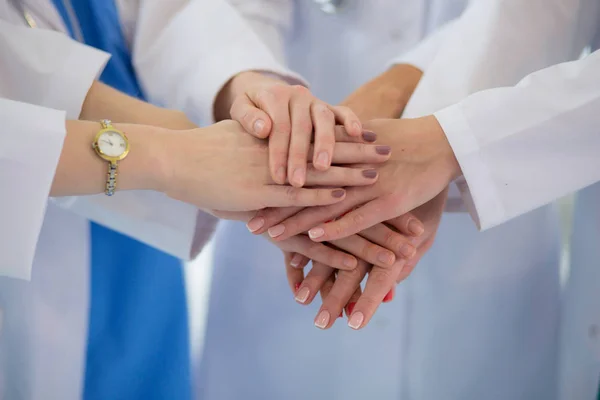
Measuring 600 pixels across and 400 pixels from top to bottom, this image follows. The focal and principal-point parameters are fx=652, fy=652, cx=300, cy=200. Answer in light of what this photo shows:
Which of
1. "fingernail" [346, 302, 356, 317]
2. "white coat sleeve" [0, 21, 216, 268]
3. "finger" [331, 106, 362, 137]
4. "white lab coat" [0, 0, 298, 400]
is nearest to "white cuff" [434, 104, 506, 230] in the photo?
"finger" [331, 106, 362, 137]

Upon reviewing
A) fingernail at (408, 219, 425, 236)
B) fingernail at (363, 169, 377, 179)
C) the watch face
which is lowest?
fingernail at (408, 219, 425, 236)

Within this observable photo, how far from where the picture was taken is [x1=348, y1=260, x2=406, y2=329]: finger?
826 millimetres

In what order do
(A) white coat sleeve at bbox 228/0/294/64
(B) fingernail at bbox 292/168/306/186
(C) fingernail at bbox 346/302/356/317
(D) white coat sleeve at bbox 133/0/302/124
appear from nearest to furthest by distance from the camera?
(B) fingernail at bbox 292/168/306/186 < (C) fingernail at bbox 346/302/356/317 < (D) white coat sleeve at bbox 133/0/302/124 < (A) white coat sleeve at bbox 228/0/294/64

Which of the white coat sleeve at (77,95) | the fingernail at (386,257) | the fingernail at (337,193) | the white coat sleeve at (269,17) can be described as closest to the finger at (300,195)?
the fingernail at (337,193)

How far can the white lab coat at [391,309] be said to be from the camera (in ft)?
3.51

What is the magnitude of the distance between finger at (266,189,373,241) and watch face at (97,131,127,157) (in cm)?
21

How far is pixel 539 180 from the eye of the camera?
0.82m

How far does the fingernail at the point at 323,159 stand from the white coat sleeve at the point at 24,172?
291 millimetres

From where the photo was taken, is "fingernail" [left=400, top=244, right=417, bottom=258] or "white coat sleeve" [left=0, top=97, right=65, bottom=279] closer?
"white coat sleeve" [left=0, top=97, right=65, bottom=279]

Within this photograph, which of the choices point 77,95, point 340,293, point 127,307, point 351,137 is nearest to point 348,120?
point 351,137

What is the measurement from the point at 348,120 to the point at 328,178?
78mm

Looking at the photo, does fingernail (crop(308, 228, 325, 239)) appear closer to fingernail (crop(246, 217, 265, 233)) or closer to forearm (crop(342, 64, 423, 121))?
fingernail (crop(246, 217, 265, 233))

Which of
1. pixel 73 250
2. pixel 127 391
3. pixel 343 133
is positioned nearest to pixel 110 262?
pixel 73 250

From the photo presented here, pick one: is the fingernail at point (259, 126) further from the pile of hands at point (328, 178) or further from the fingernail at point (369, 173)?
the fingernail at point (369, 173)
